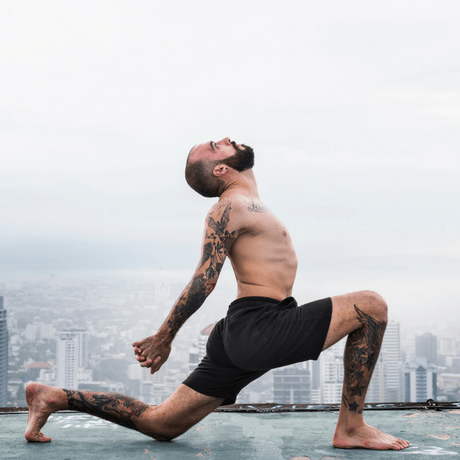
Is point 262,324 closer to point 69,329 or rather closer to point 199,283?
point 199,283

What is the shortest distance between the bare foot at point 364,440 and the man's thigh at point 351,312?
1.79 ft

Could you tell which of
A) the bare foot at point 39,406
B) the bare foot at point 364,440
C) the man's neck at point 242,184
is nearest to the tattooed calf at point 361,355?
the bare foot at point 364,440

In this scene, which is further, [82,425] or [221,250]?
[82,425]

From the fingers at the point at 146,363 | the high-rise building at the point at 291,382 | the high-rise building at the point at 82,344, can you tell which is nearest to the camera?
the fingers at the point at 146,363

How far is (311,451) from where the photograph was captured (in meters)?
2.46

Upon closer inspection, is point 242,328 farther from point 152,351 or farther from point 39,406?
point 39,406

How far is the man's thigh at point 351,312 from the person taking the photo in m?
2.34

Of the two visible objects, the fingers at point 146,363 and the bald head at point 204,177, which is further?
the bald head at point 204,177

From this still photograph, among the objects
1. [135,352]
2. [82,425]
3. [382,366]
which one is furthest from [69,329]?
[135,352]

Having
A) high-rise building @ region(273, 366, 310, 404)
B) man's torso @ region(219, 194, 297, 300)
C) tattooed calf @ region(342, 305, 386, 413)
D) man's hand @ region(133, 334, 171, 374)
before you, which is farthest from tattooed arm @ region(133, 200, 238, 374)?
high-rise building @ region(273, 366, 310, 404)

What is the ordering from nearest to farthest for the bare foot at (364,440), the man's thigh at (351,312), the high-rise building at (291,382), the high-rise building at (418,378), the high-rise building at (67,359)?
1. the man's thigh at (351,312)
2. the bare foot at (364,440)
3. the high-rise building at (418,378)
4. the high-rise building at (291,382)
5. the high-rise building at (67,359)

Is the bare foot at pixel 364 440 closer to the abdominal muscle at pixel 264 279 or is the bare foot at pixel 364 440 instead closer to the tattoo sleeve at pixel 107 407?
the abdominal muscle at pixel 264 279

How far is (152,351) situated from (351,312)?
99cm

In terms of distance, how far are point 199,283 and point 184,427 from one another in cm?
97
